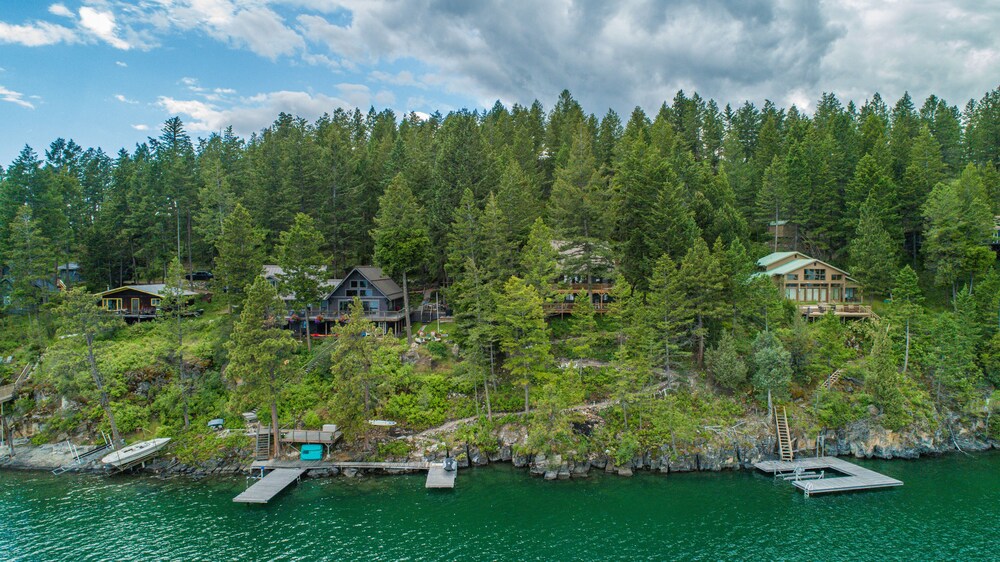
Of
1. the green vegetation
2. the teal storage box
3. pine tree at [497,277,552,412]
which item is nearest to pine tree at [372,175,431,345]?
the green vegetation

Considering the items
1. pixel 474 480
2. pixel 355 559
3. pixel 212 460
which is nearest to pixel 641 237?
pixel 474 480

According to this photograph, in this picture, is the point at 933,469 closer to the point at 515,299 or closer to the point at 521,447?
the point at 521,447

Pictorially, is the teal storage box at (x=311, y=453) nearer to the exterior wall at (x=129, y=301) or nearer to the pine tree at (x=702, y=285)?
the pine tree at (x=702, y=285)

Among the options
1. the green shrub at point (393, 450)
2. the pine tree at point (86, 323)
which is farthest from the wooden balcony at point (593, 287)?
the pine tree at point (86, 323)

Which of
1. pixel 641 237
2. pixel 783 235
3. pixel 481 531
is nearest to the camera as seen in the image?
pixel 481 531

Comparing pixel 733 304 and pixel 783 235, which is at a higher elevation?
pixel 783 235

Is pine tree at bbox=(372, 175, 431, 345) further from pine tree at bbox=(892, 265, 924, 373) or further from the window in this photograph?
pine tree at bbox=(892, 265, 924, 373)
